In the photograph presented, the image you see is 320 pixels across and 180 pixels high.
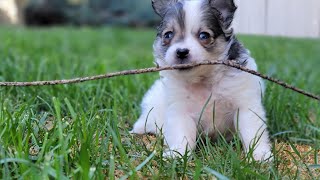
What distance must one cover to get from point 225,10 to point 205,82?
486mm

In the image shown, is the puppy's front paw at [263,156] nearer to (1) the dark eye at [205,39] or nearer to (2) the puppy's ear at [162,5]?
(1) the dark eye at [205,39]

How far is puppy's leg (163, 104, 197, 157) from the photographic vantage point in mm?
3482

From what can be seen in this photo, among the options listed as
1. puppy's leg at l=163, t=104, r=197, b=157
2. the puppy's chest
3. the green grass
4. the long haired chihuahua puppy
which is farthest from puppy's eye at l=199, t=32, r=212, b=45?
the green grass

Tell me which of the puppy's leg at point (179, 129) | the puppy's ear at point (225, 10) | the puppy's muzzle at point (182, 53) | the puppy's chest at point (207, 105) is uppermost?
the puppy's ear at point (225, 10)

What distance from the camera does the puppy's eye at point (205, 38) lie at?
11.3 ft

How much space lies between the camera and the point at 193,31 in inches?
135

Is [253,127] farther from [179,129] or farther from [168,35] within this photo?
[168,35]

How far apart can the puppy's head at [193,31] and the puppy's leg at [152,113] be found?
45cm

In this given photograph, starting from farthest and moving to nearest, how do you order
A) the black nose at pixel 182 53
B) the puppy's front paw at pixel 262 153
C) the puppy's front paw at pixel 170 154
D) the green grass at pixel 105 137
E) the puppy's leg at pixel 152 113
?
1. the puppy's leg at pixel 152 113
2. the black nose at pixel 182 53
3. the puppy's front paw at pixel 262 153
4. the puppy's front paw at pixel 170 154
5. the green grass at pixel 105 137

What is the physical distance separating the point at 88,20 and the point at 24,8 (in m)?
2.30

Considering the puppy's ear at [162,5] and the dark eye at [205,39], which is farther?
the puppy's ear at [162,5]

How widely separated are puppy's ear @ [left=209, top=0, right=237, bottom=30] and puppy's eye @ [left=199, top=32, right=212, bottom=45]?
0.63 feet

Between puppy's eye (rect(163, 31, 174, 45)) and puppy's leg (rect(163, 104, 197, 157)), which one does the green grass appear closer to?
puppy's leg (rect(163, 104, 197, 157))

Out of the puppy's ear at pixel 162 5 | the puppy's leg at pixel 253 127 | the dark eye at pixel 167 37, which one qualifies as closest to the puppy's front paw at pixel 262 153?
the puppy's leg at pixel 253 127
